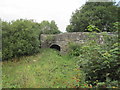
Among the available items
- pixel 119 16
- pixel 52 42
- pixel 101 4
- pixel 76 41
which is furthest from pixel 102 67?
pixel 101 4

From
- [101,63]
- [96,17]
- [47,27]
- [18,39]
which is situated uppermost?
[96,17]

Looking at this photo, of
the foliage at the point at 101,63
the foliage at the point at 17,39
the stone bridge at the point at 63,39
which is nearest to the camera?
the foliage at the point at 101,63

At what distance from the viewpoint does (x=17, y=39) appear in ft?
24.8

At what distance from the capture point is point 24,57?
7.74 m

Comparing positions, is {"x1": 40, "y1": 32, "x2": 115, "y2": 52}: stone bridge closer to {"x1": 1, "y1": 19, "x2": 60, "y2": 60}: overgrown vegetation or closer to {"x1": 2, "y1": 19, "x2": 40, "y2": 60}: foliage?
{"x1": 1, "y1": 19, "x2": 60, "y2": 60}: overgrown vegetation

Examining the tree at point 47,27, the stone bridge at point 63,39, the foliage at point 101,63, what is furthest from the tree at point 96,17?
the foliage at point 101,63

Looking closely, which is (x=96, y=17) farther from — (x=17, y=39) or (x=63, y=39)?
(x=17, y=39)

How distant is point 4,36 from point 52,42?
4.05 m

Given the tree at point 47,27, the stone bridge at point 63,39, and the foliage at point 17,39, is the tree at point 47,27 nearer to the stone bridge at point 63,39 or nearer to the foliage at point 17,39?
the stone bridge at point 63,39

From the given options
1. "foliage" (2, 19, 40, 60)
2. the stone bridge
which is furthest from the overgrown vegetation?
the stone bridge

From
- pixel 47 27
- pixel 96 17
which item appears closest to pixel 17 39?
pixel 47 27

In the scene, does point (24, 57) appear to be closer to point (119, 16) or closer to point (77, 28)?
point (119, 16)

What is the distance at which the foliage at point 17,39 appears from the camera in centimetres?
714

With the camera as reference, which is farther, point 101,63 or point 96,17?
point 96,17
